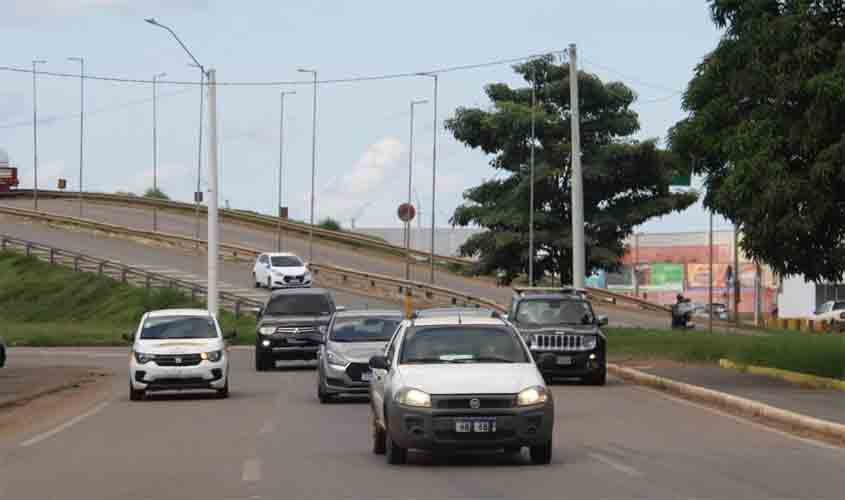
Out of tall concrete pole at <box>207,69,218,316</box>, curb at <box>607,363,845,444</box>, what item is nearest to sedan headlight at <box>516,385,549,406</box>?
curb at <box>607,363,845,444</box>

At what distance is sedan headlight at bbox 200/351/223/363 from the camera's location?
30000mm

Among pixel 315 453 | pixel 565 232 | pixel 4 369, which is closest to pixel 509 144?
pixel 565 232

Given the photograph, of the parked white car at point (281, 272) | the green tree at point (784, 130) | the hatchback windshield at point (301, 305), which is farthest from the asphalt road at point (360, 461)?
the parked white car at point (281, 272)

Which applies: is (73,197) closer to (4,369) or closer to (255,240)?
(255,240)

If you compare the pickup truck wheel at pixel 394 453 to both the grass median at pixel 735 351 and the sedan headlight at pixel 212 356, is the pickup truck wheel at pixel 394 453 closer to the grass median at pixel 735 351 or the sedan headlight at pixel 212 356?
the sedan headlight at pixel 212 356

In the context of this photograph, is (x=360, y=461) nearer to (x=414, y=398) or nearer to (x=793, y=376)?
(x=414, y=398)

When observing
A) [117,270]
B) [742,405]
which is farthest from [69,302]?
[742,405]

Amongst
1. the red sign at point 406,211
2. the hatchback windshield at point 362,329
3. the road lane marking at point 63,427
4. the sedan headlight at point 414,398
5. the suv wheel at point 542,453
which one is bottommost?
the road lane marking at point 63,427

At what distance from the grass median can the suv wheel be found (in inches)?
629

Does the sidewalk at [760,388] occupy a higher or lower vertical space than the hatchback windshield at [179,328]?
lower

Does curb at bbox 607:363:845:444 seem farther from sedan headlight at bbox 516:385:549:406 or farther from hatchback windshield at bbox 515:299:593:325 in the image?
sedan headlight at bbox 516:385:549:406

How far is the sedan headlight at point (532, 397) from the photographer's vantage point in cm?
1697

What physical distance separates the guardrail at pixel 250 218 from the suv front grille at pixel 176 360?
55.9 meters

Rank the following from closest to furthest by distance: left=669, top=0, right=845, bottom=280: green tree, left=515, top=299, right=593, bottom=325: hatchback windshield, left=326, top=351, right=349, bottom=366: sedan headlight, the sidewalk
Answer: the sidewalk → left=326, top=351, right=349, bottom=366: sedan headlight → left=669, top=0, right=845, bottom=280: green tree → left=515, top=299, right=593, bottom=325: hatchback windshield
